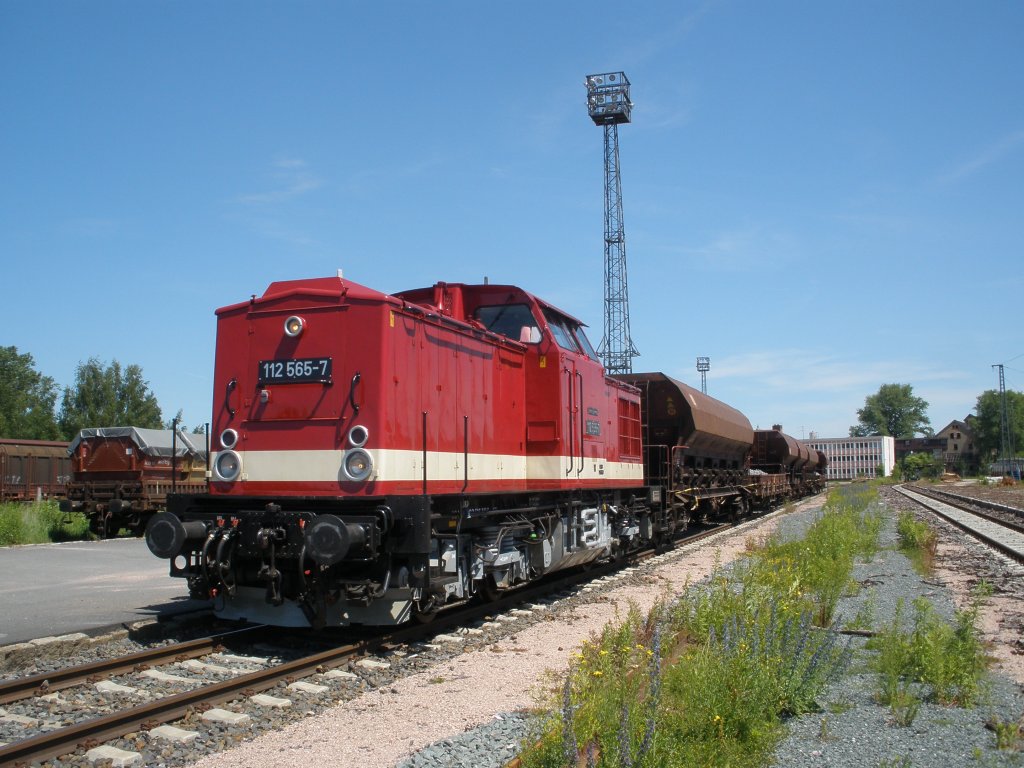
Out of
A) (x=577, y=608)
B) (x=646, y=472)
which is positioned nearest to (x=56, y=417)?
(x=646, y=472)

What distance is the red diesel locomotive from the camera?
23.2ft

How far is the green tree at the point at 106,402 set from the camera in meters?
66.5

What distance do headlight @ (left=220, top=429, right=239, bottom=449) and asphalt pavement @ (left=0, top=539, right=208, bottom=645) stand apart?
2.10m

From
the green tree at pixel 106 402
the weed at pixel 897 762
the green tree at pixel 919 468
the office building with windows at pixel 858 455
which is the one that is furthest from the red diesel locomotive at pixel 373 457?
the office building with windows at pixel 858 455

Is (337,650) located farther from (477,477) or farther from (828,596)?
(828,596)

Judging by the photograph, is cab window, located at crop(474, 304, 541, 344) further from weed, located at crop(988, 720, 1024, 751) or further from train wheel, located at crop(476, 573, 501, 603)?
weed, located at crop(988, 720, 1024, 751)

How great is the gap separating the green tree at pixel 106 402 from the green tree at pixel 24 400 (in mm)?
1778

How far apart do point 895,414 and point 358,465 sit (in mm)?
151725

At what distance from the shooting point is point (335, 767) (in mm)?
4555

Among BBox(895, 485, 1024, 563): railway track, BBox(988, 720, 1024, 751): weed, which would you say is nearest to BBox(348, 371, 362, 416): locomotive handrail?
BBox(988, 720, 1024, 751): weed

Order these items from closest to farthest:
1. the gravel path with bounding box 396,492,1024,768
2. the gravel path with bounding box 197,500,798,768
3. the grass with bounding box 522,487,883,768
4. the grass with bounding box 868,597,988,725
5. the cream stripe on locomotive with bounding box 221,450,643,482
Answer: the grass with bounding box 522,487,883,768 → the gravel path with bounding box 396,492,1024,768 → the gravel path with bounding box 197,500,798,768 → the grass with bounding box 868,597,988,725 → the cream stripe on locomotive with bounding box 221,450,643,482

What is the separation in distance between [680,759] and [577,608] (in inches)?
231

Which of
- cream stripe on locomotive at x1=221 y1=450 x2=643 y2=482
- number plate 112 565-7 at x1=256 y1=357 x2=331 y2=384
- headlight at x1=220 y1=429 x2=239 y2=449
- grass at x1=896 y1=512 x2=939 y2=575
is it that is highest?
number plate 112 565-7 at x1=256 y1=357 x2=331 y2=384

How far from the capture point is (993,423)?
11438 cm
